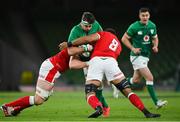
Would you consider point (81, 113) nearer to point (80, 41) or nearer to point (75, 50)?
point (75, 50)

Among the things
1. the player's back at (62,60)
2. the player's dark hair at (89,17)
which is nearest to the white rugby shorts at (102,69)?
the player's dark hair at (89,17)

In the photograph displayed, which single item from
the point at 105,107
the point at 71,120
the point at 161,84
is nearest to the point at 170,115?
the point at 105,107

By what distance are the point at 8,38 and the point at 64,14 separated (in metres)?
4.02

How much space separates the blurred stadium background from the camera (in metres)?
34.4

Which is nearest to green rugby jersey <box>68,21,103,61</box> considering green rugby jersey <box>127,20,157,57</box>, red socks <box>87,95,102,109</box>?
red socks <box>87,95,102,109</box>

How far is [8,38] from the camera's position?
35719 mm

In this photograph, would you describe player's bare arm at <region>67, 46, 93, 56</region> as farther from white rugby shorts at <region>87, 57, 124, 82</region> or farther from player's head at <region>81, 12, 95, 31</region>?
player's head at <region>81, 12, 95, 31</region>

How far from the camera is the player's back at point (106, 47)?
1298cm

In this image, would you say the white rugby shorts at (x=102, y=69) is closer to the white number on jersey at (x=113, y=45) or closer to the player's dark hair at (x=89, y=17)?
the white number on jersey at (x=113, y=45)

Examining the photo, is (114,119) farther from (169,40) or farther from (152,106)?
(169,40)

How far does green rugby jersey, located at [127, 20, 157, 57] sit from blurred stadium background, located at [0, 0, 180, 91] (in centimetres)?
1651

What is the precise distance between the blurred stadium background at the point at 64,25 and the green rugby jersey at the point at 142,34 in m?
16.5

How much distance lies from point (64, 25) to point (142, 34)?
21.2 m

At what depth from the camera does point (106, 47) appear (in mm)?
12984
